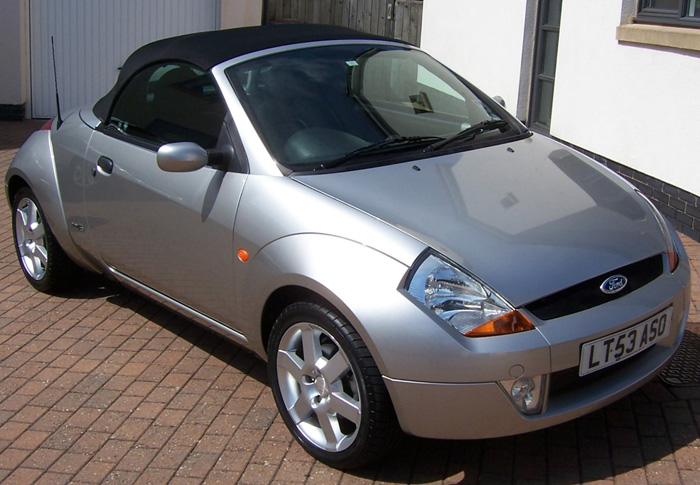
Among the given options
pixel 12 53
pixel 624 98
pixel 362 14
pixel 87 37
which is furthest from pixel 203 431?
pixel 362 14

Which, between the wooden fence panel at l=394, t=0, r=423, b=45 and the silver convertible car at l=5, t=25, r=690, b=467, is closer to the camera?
the silver convertible car at l=5, t=25, r=690, b=467

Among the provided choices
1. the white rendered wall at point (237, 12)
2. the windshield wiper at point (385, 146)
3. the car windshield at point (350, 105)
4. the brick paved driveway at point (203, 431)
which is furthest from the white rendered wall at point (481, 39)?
the windshield wiper at point (385, 146)

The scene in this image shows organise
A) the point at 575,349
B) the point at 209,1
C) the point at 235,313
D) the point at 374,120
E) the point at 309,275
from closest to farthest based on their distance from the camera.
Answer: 1. the point at 575,349
2. the point at 309,275
3. the point at 235,313
4. the point at 374,120
5. the point at 209,1

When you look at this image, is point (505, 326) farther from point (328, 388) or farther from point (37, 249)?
point (37, 249)


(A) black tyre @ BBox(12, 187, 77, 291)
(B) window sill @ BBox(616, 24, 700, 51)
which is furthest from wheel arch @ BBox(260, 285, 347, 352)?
(B) window sill @ BBox(616, 24, 700, 51)

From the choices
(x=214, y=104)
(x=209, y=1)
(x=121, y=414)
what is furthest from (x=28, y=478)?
(x=209, y=1)

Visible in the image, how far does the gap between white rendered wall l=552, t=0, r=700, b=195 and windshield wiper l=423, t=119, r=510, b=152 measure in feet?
7.68

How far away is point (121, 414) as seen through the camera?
4.31 metres

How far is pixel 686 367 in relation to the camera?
452cm

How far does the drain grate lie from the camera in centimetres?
439

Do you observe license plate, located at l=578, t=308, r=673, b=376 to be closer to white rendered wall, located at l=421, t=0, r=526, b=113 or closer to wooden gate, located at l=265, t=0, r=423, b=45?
white rendered wall, located at l=421, t=0, r=526, b=113

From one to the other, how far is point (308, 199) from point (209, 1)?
9132 millimetres

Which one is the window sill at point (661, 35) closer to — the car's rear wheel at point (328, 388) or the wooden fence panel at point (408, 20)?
the car's rear wheel at point (328, 388)

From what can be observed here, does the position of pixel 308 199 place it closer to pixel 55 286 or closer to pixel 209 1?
pixel 55 286
